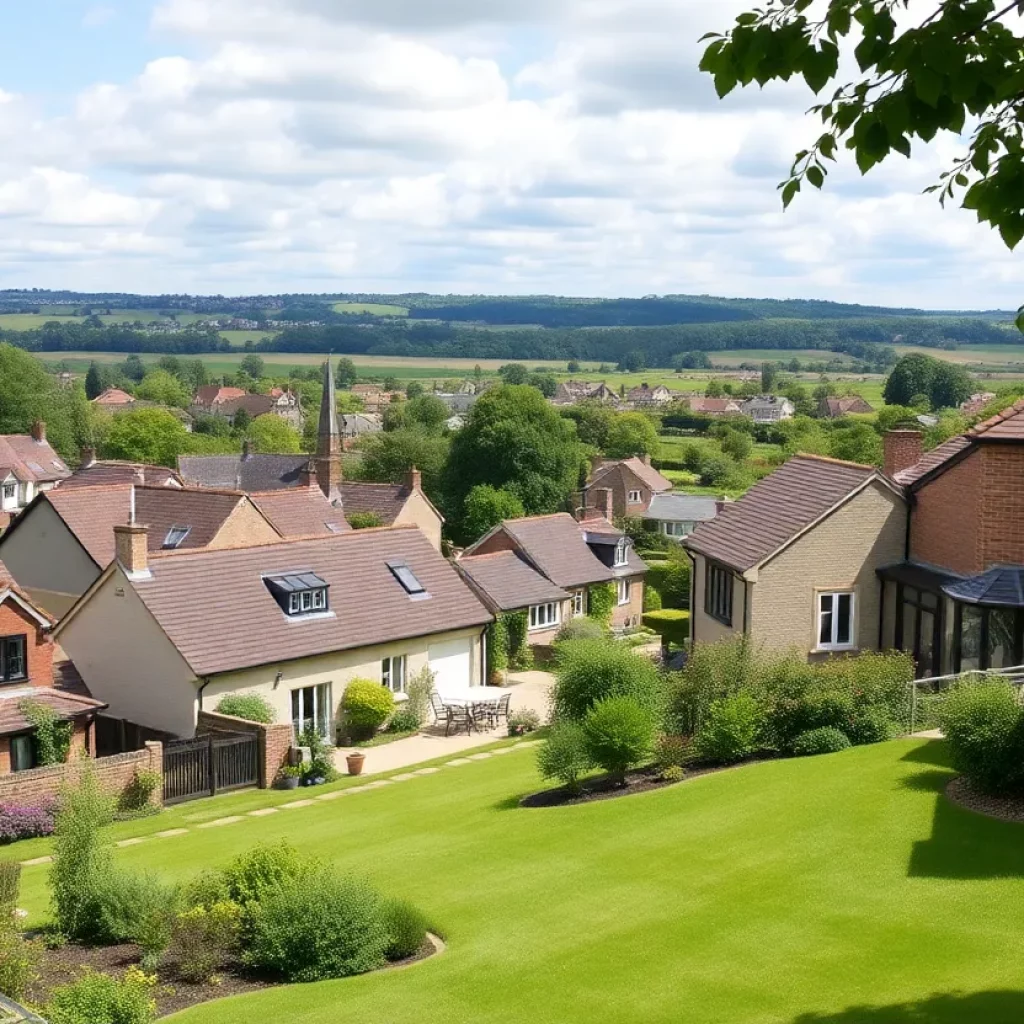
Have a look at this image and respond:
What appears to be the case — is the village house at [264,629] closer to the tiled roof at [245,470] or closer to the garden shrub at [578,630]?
the garden shrub at [578,630]

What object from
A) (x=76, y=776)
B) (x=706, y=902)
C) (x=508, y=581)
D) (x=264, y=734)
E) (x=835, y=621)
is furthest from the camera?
(x=508, y=581)

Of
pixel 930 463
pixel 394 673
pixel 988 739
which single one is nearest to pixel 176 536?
pixel 394 673

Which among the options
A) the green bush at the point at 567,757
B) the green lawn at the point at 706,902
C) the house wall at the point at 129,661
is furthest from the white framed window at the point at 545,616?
the green lawn at the point at 706,902

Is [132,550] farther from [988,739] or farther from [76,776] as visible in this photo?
[988,739]

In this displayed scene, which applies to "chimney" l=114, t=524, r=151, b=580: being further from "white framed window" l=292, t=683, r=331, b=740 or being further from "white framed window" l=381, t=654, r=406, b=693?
"white framed window" l=381, t=654, r=406, b=693

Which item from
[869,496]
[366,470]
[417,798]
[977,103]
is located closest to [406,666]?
[417,798]

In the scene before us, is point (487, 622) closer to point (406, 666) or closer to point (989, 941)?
point (406, 666)
